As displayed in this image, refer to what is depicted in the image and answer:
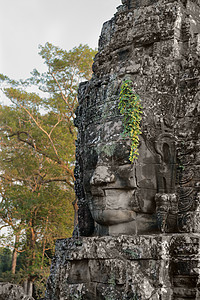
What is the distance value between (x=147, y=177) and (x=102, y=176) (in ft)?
1.98

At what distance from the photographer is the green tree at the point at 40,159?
16.3 meters

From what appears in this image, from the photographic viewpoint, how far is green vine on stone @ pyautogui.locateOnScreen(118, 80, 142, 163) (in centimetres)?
534

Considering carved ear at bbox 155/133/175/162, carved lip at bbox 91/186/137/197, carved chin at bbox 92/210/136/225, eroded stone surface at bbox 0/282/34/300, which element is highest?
carved ear at bbox 155/133/175/162

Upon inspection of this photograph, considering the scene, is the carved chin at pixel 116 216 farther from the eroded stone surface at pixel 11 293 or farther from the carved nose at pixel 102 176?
the eroded stone surface at pixel 11 293

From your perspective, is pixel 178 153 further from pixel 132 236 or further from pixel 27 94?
pixel 27 94

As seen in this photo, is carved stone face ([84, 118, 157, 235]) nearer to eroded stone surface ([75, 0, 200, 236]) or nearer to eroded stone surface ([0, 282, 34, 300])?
eroded stone surface ([75, 0, 200, 236])

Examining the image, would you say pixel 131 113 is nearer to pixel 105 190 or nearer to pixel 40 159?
pixel 105 190

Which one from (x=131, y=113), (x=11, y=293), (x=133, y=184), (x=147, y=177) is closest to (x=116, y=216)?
(x=133, y=184)

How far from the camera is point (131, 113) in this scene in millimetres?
5422

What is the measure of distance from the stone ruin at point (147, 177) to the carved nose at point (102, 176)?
0.01 metres

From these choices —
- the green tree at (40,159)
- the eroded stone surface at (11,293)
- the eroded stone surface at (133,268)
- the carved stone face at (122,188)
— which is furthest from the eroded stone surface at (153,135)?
the green tree at (40,159)

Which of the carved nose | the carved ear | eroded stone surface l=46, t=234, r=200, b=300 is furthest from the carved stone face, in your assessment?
eroded stone surface l=46, t=234, r=200, b=300

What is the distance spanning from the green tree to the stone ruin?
10.6 metres

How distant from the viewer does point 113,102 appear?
5730 mm
